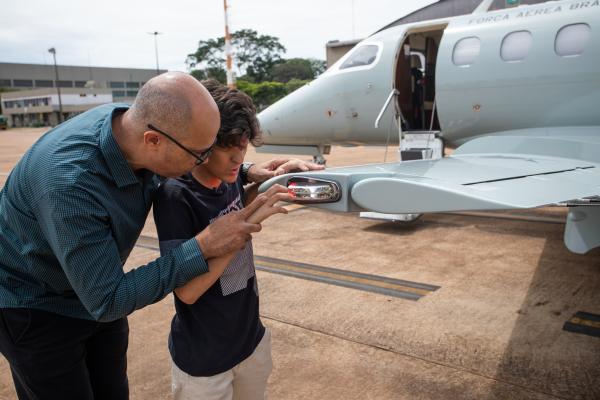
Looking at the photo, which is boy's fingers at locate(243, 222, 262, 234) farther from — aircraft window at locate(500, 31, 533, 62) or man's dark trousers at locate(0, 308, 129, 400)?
aircraft window at locate(500, 31, 533, 62)

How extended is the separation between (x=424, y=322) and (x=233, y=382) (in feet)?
9.25

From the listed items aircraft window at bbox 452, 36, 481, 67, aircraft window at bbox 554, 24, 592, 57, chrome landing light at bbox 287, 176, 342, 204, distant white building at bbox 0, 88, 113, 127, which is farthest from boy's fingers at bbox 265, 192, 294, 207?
distant white building at bbox 0, 88, 113, 127

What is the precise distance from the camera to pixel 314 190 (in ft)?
7.09

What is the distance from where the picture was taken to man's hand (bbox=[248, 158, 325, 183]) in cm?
259

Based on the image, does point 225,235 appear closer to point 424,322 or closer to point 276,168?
point 276,168

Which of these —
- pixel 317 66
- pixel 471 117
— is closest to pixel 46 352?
pixel 471 117

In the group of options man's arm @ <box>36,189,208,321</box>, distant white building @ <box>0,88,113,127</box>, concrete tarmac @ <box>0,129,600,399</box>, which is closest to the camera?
man's arm @ <box>36,189,208,321</box>

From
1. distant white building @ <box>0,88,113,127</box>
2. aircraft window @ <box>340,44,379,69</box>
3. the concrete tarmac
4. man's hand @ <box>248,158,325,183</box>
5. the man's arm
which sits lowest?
the concrete tarmac

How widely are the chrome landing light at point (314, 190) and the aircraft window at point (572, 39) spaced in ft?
17.3

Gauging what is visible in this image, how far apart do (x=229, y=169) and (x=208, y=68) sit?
288ft

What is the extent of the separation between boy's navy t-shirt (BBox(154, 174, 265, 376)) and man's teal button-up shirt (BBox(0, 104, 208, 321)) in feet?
0.49

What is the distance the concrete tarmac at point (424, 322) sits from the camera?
3.66 meters

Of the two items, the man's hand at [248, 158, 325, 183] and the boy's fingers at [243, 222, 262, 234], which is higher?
the man's hand at [248, 158, 325, 183]

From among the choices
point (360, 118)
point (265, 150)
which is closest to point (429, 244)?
point (360, 118)
